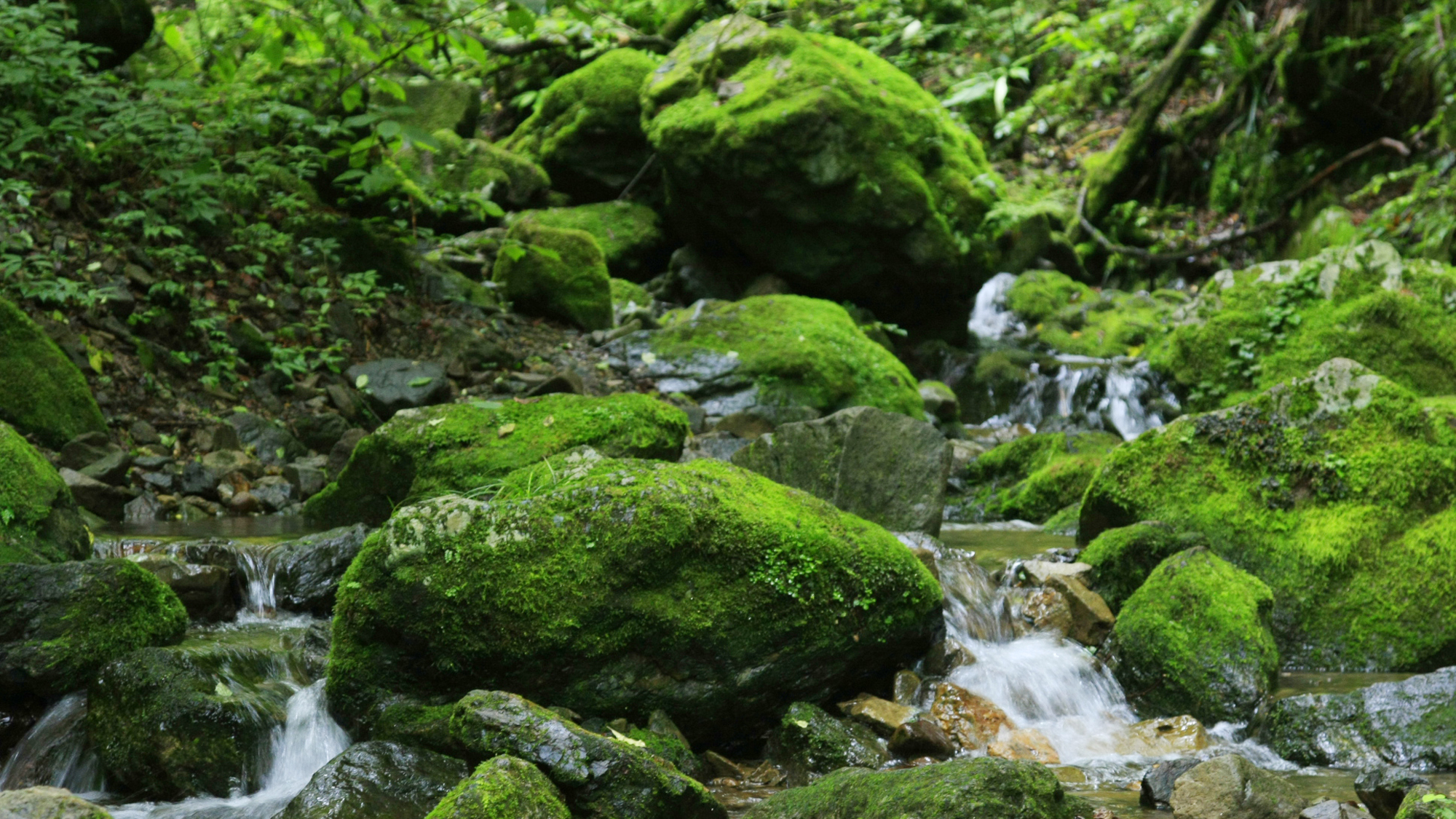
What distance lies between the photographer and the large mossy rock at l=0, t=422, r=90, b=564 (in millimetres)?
4633

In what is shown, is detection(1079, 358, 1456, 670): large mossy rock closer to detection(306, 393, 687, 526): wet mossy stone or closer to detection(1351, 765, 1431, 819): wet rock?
detection(1351, 765, 1431, 819): wet rock

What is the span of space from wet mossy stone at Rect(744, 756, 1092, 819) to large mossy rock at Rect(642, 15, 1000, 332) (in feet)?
29.0

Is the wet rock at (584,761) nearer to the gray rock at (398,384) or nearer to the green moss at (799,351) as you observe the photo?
the gray rock at (398,384)

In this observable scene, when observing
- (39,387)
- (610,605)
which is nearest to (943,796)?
(610,605)

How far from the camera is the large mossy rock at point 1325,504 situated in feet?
17.0

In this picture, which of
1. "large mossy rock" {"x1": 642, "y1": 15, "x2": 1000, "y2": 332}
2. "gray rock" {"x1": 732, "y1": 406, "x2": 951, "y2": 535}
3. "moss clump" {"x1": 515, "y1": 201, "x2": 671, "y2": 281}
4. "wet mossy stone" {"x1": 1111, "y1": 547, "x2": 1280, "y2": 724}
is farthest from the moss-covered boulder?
"wet mossy stone" {"x1": 1111, "y1": 547, "x2": 1280, "y2": 724}

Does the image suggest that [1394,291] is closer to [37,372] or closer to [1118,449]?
[1118,449]

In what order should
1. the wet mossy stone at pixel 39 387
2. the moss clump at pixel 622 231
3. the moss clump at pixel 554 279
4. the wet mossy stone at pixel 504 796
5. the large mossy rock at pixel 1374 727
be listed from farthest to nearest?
the moss clump at pixel 622 231, the moss clump at pixel 554 279, the wet mossy stone at pixel 39 387, the large mossy rock at pixel 1374 727, the wet mossy stone at pixel 504 796

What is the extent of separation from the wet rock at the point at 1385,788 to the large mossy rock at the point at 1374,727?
0.70 m

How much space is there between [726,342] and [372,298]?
3.31 metres

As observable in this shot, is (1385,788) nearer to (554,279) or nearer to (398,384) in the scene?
(398,384)

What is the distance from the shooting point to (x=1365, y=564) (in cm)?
534

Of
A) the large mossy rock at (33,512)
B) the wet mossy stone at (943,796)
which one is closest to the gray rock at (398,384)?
the large mossy rock at (33,512)

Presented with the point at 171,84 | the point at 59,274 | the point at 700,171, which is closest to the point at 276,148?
the point at 171,84
